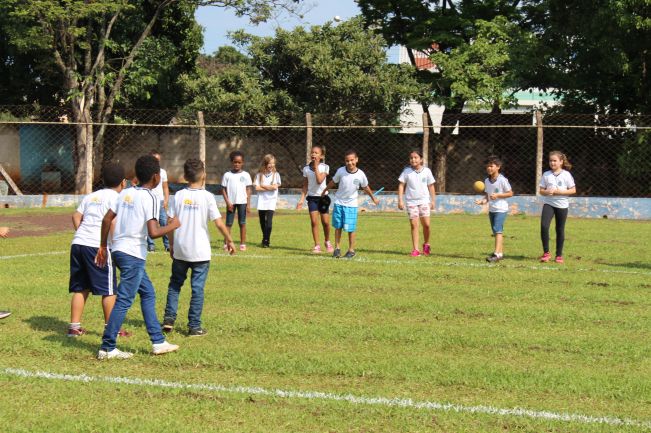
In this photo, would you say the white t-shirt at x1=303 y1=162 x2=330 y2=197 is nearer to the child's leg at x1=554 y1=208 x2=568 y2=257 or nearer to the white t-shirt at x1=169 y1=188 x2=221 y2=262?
the child's leg at x1=554 y1=208 x2=568 y2=257

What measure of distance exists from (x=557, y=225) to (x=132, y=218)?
795cm

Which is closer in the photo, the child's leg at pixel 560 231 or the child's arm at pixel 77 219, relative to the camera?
the child's arm at pixel 77 219

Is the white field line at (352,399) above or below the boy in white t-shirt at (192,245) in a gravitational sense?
below

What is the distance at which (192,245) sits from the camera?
7.58 metres

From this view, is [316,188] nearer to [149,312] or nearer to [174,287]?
[174,287]

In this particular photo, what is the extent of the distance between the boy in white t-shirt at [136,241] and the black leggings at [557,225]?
24.7 ft

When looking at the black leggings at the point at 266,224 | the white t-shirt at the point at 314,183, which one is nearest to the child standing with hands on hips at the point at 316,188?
the white t-shirt at the point at 314,183

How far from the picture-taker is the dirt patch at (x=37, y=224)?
16.8 metres

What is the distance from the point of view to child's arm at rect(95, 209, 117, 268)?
22.5ft

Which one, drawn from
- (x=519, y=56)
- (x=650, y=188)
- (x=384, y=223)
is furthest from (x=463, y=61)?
(x=384, y=223)

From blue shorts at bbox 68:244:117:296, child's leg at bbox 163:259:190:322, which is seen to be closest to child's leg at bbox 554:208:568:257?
child's leg at bbox 163:259:190:322

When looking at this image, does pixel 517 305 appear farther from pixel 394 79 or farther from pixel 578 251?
pixel 394 79

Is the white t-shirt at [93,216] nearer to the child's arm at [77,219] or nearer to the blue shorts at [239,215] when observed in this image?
the child's arm at [77,219]

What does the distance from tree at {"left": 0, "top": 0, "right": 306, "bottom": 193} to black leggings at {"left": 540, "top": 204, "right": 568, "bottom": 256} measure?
13894 mm
